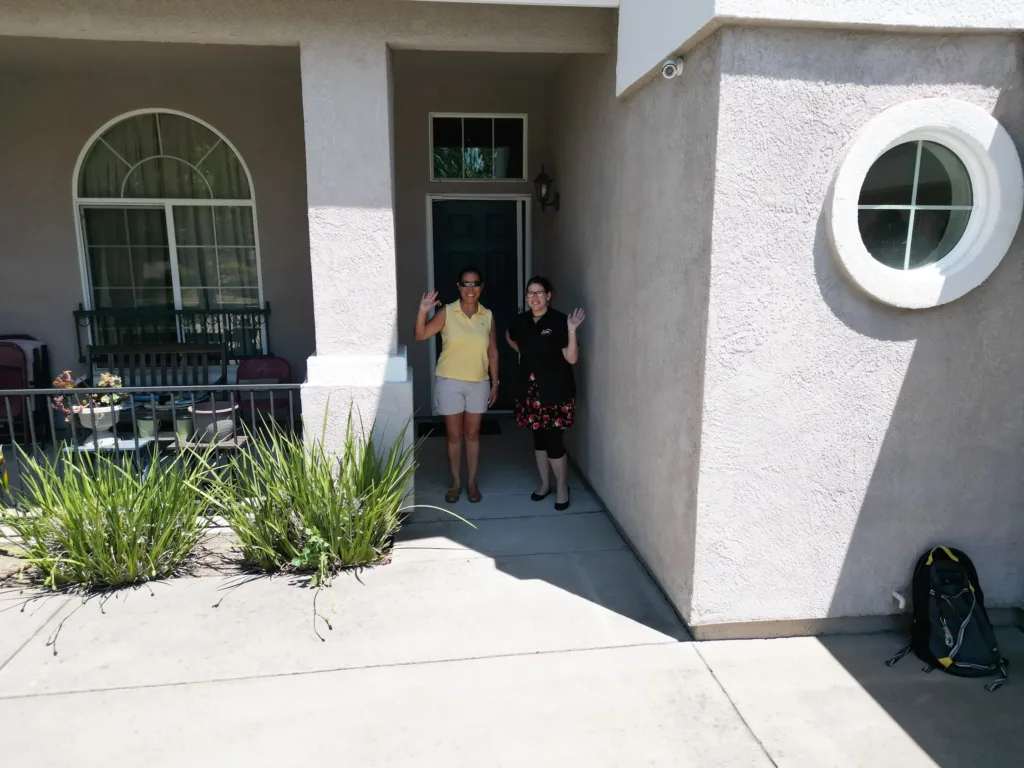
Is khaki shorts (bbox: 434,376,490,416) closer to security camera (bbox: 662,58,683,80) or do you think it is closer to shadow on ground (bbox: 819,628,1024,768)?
security camera (bbox: 662,58,683,80)

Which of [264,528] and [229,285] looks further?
[229,285]

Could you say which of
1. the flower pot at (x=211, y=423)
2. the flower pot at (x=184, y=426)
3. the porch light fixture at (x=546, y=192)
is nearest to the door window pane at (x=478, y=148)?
the porch light fixture at (x=546, y=192)

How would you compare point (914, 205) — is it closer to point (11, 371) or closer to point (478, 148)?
point (478, 148)

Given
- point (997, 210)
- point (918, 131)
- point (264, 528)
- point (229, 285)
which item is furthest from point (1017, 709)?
point (229, 285)

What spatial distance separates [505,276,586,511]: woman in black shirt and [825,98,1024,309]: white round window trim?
72.7 inches

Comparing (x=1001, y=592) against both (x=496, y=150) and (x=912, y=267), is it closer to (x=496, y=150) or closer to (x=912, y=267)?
(x=912, y=267)

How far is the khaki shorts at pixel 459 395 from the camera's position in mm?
4582

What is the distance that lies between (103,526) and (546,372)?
8.75 ft

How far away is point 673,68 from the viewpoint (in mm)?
3062

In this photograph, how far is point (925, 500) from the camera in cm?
316

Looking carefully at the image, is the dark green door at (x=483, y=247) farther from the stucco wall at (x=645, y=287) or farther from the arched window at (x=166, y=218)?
the arched window at (x=166, y=218)

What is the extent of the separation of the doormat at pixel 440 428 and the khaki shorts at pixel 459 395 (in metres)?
1.60

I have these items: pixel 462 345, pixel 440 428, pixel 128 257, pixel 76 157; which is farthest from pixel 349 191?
pixel 76 157

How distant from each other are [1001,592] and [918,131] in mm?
Answer: 2206
